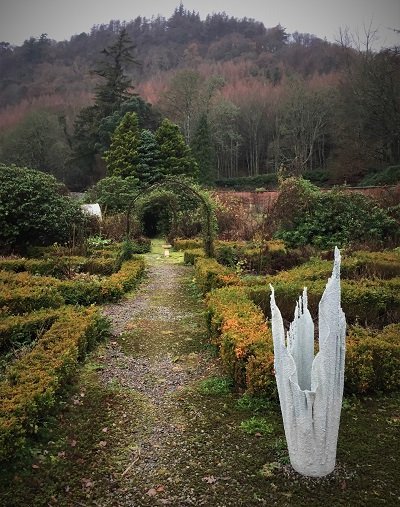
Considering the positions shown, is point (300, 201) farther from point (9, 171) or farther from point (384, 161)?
point (384, 161)

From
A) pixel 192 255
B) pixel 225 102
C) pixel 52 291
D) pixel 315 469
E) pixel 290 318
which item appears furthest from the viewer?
pixel 225 102

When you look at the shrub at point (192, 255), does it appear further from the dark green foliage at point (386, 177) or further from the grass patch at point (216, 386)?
the dark green foliage at point (386, 177)

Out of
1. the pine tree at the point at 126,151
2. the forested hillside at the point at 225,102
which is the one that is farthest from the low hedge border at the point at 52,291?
the pine tree at the point at 126,151

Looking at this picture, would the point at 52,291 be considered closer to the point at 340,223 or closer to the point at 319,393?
the point at 319,393

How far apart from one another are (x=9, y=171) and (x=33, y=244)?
100 inches

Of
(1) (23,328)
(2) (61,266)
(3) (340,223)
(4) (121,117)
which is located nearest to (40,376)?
(1) (23,328)

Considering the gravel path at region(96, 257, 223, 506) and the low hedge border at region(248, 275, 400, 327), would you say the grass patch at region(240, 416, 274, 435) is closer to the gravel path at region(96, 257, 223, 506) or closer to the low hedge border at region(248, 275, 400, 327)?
the gravel path at region(96, 257, 223, 506)

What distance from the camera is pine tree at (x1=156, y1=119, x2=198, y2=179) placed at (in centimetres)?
2728

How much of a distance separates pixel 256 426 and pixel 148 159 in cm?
2441

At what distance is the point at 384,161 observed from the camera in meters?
32.2

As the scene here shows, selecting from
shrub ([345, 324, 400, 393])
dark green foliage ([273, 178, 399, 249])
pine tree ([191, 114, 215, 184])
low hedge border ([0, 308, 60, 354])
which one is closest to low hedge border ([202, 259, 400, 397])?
shrub ([345, 324, 400, 393])

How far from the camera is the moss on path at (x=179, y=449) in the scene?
3.23 meters

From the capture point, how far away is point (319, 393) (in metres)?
3.22

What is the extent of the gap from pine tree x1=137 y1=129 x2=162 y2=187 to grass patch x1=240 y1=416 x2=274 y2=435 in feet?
76.5
